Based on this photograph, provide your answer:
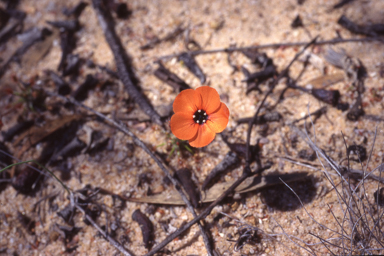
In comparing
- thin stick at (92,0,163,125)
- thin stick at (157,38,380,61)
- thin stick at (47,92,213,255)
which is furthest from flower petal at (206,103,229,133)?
thin stick at (157,38,380,61)

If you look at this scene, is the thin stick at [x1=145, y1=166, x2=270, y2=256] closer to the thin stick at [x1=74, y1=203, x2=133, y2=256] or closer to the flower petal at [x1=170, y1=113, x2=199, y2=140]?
the thin stick at [x1=74, y1=203, x2=133, y2=256]

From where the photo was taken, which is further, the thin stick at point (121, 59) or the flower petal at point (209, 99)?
the thin stick at point (121, 59)

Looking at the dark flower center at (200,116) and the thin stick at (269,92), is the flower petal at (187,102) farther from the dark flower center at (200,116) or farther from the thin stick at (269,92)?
the thin stick at (269,92)

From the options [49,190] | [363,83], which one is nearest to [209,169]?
[49,190]

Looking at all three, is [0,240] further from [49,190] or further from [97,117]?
[97,117]

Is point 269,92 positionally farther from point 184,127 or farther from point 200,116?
point 184,127

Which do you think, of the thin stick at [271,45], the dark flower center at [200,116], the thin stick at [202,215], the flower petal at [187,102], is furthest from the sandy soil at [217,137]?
the flower petal at [187,102]
